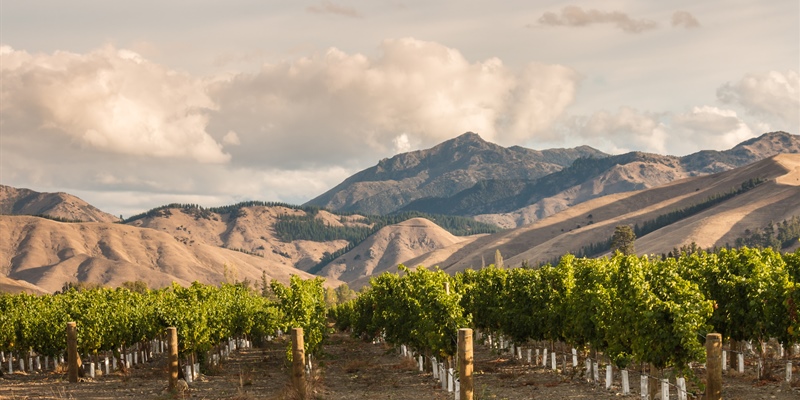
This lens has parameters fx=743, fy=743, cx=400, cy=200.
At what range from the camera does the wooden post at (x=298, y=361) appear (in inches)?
1328

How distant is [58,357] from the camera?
57625mm

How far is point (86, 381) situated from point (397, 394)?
19983 millimetres

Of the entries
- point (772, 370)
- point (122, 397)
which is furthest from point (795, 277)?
point (122, 397)

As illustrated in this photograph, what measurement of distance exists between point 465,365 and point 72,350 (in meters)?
26.5

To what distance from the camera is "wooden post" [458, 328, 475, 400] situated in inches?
1059

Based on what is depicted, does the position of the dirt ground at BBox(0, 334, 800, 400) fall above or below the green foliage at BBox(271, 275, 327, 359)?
below

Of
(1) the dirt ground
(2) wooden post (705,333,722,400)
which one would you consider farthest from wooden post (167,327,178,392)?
(2) wooden post (705,333,722,400)

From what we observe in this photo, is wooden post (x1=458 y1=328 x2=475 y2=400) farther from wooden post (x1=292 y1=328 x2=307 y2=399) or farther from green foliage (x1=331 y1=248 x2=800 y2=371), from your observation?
wooden post (x1=292 y1=328 x2=307 y2=399)

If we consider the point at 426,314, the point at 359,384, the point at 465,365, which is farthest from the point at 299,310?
the point at 465,365

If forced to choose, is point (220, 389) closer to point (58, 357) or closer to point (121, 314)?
point (121, 314)

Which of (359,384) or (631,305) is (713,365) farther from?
(359,384)

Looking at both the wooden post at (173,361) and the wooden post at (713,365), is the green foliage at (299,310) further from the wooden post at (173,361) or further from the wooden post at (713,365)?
the wooden post at (713,365)

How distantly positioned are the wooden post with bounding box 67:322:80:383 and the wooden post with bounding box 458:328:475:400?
24.5 metres

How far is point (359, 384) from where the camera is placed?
46000 millimetres
